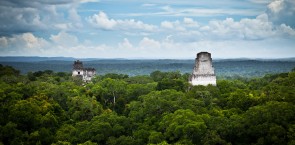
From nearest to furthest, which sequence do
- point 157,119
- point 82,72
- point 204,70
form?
point 157,119 → point 204,70 → point 82,72

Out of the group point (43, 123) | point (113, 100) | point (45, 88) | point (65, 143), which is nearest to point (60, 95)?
point (45, 88)

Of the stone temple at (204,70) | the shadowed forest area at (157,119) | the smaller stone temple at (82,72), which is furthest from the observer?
the smaller stone temple at (82,72)

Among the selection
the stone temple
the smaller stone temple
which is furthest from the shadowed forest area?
the smaller stone temple

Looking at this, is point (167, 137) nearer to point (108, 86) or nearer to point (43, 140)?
point (43, 140)

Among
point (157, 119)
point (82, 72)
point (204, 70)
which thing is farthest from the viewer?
point (82, 72)

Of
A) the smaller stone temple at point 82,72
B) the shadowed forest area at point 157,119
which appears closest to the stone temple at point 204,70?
the shadowed forest area at point 157,119

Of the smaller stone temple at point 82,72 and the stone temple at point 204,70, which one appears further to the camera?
the smaller stone temple at point 82,72

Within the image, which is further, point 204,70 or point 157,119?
point 204,70

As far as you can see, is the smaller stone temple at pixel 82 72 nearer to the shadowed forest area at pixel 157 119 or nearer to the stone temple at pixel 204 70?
the shadowed forest area at pixel 157 119

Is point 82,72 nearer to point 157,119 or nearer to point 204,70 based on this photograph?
point 204,70

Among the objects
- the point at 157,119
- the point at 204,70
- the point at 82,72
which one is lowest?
the point at 157,119

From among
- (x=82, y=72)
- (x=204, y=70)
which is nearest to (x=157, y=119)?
(x=204, y=70)
